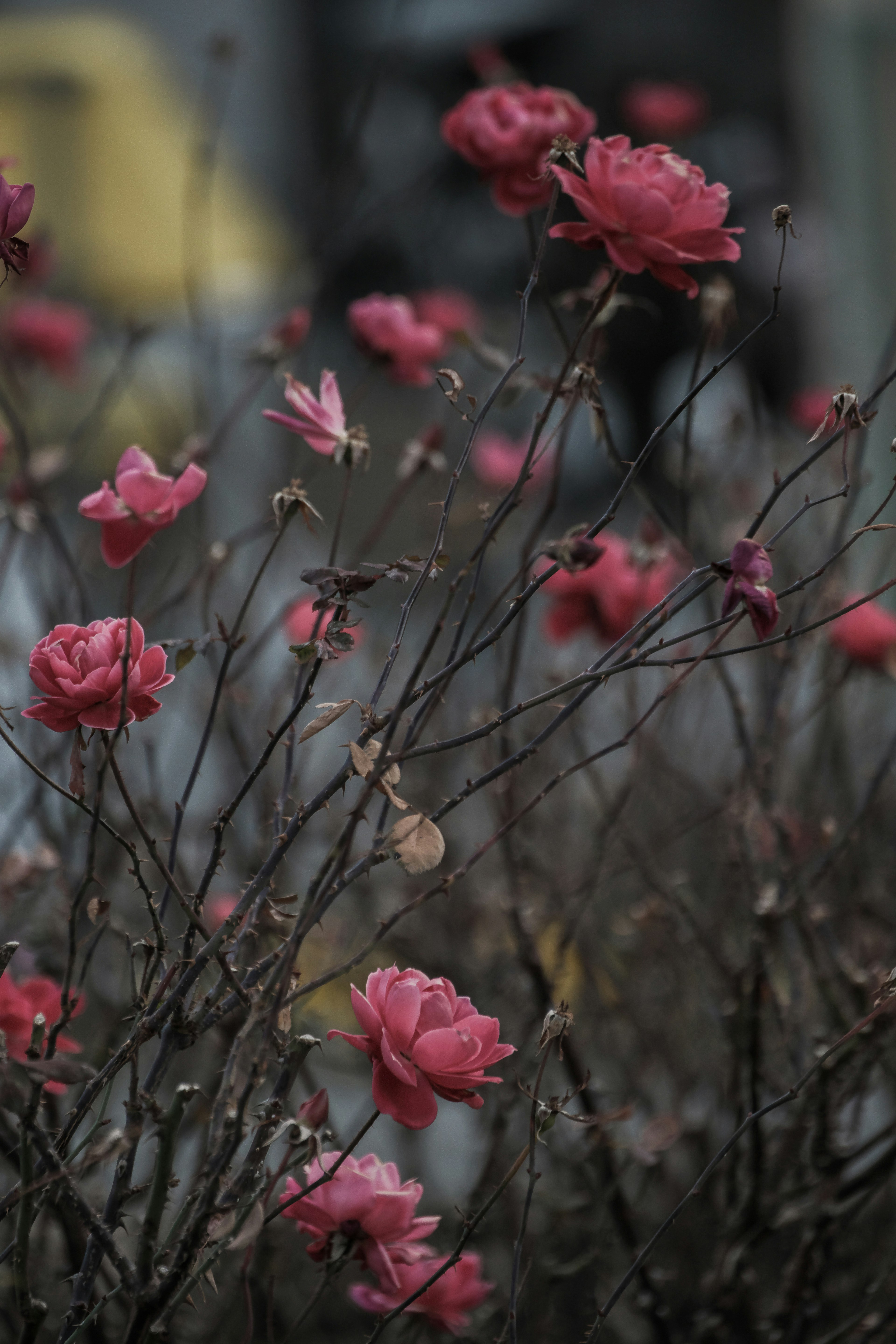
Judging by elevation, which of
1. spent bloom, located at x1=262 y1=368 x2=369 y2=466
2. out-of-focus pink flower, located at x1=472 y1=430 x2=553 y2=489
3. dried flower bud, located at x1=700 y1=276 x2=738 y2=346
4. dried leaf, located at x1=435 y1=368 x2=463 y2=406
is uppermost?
dried flower bud, located at x1=700 y1=276 x2=738 y2=346

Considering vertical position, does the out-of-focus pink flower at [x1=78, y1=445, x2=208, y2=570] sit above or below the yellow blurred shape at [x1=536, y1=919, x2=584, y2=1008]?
above

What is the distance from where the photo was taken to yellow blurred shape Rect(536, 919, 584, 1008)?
1.17m

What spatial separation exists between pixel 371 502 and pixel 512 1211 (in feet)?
18.6

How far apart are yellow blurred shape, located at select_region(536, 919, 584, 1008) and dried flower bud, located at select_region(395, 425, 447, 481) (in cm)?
48

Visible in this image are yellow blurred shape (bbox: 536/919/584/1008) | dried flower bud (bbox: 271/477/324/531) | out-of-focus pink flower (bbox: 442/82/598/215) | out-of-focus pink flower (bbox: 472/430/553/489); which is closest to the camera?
dried flower bud (bbox: 271/477/324/531)

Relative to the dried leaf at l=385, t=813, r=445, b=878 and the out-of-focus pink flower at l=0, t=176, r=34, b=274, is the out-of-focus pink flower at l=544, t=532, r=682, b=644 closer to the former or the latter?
the dried leaf at l=385, t=813, r=445, b=878

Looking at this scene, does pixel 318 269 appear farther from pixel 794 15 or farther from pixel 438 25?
pixel 438 25

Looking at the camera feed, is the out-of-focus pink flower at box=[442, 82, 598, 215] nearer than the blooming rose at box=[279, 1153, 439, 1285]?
No

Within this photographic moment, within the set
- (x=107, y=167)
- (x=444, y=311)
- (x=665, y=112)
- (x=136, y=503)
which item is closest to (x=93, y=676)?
(x=136, y=503)

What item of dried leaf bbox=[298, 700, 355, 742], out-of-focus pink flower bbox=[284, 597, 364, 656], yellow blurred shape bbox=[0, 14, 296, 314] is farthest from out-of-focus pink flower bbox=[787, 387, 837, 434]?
yellow blurred shape bbox=[0, 14, 296, 314]

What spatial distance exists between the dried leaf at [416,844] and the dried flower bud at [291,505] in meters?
0.20

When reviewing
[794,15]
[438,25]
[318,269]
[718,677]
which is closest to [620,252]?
[718,677]

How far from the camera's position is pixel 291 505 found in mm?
796

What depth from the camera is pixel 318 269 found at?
1.70 metres
